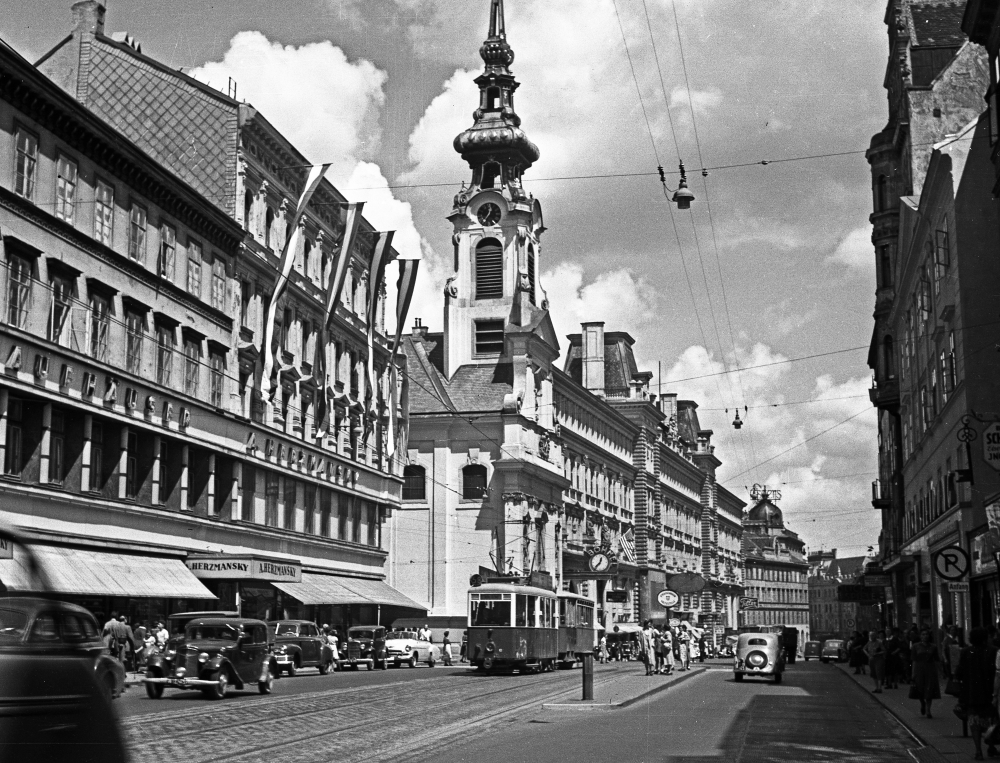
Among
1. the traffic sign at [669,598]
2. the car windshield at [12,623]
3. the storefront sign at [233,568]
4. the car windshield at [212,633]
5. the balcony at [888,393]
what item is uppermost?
the balcony at [888,393]

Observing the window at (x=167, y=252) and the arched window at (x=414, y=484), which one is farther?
the arched window at (x=414, y=484)

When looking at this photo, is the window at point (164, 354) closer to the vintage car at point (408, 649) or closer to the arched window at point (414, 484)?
the vintage car at point (408, 649)

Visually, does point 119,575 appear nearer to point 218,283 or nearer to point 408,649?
point 218,283

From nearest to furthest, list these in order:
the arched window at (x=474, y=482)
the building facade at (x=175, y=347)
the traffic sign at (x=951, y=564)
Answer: the traffic sign at (x=951, y=564)
the building facade at (x=175, y=347)
the arched window at (x=474, y=482)

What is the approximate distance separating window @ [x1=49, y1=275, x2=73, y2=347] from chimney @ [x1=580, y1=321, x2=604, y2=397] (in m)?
74.5

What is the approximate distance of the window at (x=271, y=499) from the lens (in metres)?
48.6

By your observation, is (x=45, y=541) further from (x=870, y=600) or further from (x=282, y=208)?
(x=870, y=600)

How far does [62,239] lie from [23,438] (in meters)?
5.48

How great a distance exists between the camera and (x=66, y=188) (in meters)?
34.9

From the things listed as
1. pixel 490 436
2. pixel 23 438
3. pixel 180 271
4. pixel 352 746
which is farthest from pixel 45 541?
pixel 490 436

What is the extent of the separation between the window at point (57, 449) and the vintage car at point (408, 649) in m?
20.1

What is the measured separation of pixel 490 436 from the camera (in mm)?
A: 76375

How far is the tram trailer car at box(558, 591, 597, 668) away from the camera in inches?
2023

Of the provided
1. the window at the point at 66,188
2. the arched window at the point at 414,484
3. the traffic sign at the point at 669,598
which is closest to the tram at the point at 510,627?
the traffic sign at the point at 669,598
